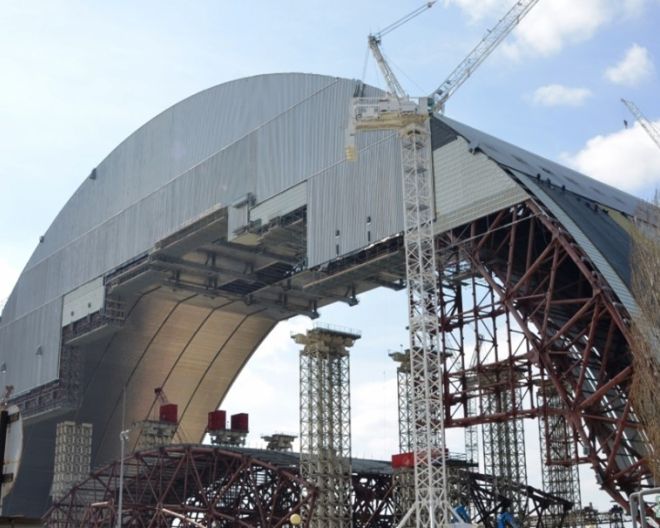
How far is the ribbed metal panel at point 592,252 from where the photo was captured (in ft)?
154

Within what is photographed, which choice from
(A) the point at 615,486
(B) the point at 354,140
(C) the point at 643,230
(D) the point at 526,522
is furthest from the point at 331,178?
(D) the point at 526,522

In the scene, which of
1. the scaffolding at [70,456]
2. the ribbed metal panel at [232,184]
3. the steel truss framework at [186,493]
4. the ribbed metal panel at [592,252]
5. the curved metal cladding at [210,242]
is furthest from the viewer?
the scaffolding at [70,456]

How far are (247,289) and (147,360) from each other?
15.8 meters

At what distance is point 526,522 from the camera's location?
72.7m

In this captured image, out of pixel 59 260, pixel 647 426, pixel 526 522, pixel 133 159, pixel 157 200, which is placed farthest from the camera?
pixel 59 260

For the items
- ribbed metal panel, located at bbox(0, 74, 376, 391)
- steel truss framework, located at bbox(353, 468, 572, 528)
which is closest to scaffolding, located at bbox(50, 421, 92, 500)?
ribbed metal panel, located at bbox(0, 74, 376, 391)

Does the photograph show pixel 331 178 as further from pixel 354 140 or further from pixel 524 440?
pixel 524 440

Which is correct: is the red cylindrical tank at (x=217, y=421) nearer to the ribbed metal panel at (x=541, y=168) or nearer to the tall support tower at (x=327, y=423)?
the tall support tower at (x=327, y=423)

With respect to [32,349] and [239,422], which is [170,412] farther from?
[32,349]

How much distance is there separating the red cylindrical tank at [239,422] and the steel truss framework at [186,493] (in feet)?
15.6

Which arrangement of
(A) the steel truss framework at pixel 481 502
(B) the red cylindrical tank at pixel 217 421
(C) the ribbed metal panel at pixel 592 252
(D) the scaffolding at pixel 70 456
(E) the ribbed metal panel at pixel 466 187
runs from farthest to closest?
(D) the scaffolding at pixel 70 456, (B) the red cylindrical tank at pixel 217 421, (A) the steel truss framework at pixel 481 502, (E) the ribbed metal panel at pixel 466 187, (C) the ribbed metal panel at pixel 592 252

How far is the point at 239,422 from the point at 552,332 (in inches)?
1565

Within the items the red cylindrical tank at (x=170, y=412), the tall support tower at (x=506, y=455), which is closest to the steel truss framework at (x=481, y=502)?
the tall support tower at (x=506, y=455)

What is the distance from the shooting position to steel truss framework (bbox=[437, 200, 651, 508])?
47.6m
